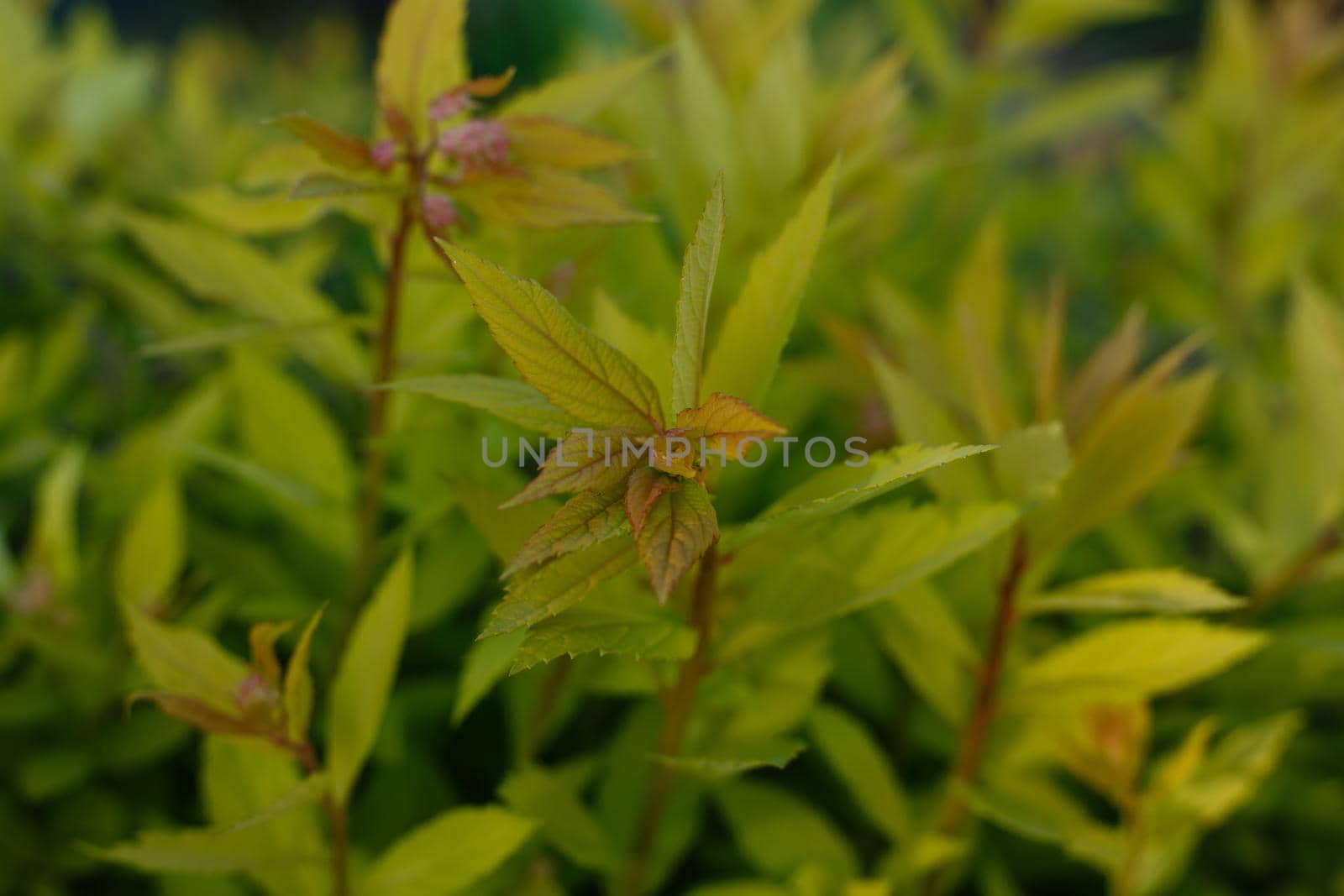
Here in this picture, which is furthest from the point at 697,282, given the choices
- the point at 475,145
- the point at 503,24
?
the point at 503,24

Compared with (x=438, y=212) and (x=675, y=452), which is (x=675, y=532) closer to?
(x=675, y=452)

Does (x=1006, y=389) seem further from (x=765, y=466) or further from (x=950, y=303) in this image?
(x=765, y=466)

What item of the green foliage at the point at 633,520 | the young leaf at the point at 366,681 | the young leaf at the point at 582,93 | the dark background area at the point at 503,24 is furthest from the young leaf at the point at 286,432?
the dark background area at the point at 503,24

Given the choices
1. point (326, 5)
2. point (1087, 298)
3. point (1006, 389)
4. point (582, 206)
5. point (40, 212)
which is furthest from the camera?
point (326, 5)

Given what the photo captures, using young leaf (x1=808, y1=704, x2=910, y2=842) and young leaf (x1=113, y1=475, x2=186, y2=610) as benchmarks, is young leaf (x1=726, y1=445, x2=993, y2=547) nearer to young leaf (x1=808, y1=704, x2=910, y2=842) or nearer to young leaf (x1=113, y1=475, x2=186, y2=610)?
young leaf (x1=808, y1=704, x2=910, y2=842)

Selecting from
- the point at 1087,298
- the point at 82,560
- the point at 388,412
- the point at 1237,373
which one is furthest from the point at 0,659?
the point at 1087,298
